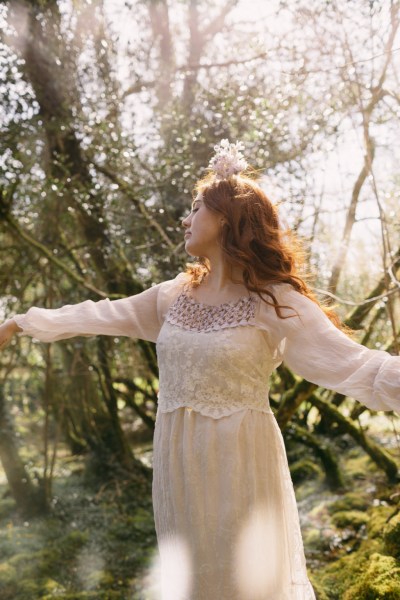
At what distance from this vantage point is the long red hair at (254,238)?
105 inches

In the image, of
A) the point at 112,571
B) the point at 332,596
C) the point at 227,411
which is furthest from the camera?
the point at 112,571

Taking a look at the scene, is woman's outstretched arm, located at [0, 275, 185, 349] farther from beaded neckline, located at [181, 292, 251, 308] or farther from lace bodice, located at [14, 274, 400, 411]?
beaded neckline, located at [181, 292, 251, 308]

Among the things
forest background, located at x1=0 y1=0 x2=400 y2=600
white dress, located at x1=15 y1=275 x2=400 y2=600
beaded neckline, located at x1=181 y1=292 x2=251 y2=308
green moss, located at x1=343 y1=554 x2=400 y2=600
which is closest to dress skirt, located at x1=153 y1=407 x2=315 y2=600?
white dress, located at x1=15 y1=275 x2=400 y2=600

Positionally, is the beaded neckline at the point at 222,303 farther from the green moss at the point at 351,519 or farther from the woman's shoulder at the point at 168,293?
the green moss at the point at 351,519

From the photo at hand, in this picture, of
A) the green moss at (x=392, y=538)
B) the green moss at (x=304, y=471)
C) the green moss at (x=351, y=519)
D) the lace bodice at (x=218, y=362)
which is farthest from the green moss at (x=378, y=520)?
the lace bodice at (x=218, y=362)

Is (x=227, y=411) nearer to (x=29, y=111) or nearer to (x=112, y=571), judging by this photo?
(x=112, y=571)

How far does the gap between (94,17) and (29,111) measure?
1.03m

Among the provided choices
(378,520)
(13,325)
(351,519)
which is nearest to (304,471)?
(351,519)

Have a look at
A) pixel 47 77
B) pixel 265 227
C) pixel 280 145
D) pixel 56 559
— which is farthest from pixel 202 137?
pixel 56 559

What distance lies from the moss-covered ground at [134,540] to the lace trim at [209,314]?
1876mm

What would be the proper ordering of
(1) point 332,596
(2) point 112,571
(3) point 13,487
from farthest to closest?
1. (3) point 13,487
2. (2) point 112,571
3. (1) point 332,596

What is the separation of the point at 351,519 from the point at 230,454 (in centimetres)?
336

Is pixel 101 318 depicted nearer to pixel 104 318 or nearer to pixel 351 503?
pixel 104 318

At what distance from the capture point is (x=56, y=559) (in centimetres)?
568
